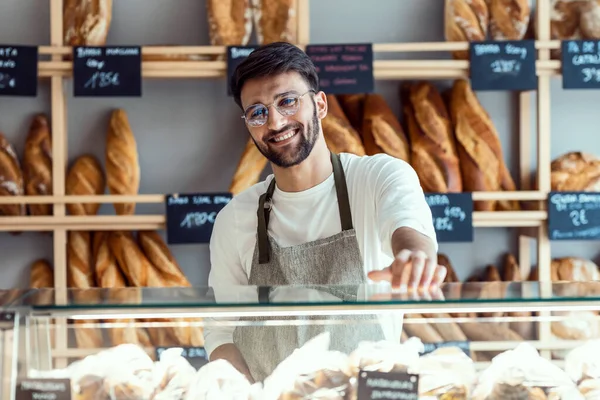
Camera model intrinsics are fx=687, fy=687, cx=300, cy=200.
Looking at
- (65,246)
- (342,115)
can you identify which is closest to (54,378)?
(65,246)

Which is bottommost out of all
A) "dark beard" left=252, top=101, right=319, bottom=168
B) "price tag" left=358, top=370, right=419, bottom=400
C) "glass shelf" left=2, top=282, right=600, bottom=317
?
"price tag" left=358, top=370, right=419, bottom=400

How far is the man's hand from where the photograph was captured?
32.9 inches

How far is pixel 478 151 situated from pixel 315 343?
1.19 meters

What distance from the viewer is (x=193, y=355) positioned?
0.87m

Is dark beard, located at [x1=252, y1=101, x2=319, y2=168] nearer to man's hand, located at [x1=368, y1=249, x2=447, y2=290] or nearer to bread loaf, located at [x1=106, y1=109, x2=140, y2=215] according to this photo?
man's hand, located at [x1=368, y1=249, x2=447, y2=290]

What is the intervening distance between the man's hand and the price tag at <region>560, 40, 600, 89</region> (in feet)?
3.98

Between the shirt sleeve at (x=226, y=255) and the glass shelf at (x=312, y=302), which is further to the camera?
the shirt sleeve at (x=226, y=255)

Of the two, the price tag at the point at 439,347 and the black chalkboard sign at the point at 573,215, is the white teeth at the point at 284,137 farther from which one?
the black chalkboard sign at the point at 573,215

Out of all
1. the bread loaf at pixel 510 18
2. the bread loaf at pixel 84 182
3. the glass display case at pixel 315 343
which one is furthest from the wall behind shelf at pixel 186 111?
the glass display case at pixel 315 343

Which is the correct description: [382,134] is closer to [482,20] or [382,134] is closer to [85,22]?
[482,20]

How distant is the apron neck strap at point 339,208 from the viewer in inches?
48.4

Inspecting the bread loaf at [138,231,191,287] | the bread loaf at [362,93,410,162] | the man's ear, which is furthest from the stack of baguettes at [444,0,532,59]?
the bread loaf at [138,231,191,287]

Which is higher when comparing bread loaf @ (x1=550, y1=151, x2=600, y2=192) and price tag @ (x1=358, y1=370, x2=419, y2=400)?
bread loaf @ (x1=550, y1=151, x2=600, y2=192)

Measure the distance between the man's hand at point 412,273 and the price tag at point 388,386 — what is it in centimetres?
11
